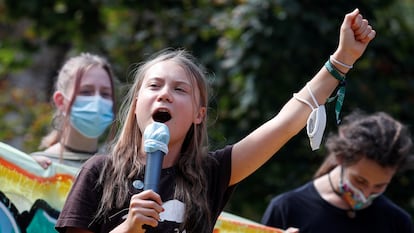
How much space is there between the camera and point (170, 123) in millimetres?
3562

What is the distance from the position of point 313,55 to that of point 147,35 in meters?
2.13

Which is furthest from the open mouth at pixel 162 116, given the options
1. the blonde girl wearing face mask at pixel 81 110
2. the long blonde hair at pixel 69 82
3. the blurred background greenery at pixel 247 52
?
the blurred background greenery at pixel 247 52

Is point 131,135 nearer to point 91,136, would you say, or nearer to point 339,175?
point 91,136

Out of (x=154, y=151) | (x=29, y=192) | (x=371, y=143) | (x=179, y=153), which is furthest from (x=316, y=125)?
(x=371, y=143)

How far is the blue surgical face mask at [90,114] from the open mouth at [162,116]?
5.26ft

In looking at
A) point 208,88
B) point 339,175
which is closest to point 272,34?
point 339,175

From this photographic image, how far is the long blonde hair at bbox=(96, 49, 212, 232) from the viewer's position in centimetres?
353

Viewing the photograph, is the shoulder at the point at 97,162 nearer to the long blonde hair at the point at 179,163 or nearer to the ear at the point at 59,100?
the long blonde hair at the point at 179,163

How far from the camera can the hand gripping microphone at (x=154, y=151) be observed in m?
3.14

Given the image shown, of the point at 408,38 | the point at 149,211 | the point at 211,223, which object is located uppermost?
the point at 149,211

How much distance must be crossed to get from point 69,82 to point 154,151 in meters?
2.19

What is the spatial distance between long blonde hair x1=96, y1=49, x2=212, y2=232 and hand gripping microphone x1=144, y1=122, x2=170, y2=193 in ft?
1.16

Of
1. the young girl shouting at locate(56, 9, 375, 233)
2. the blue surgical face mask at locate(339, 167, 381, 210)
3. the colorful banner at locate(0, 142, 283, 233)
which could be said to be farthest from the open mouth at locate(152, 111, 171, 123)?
the blue surgical face mask at locate(339, 167, 381, 210)

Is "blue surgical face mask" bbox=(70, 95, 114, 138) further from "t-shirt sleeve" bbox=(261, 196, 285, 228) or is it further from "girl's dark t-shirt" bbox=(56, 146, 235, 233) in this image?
"girl's dark t-shirt" bbox=(56, 146, 235, 233)
